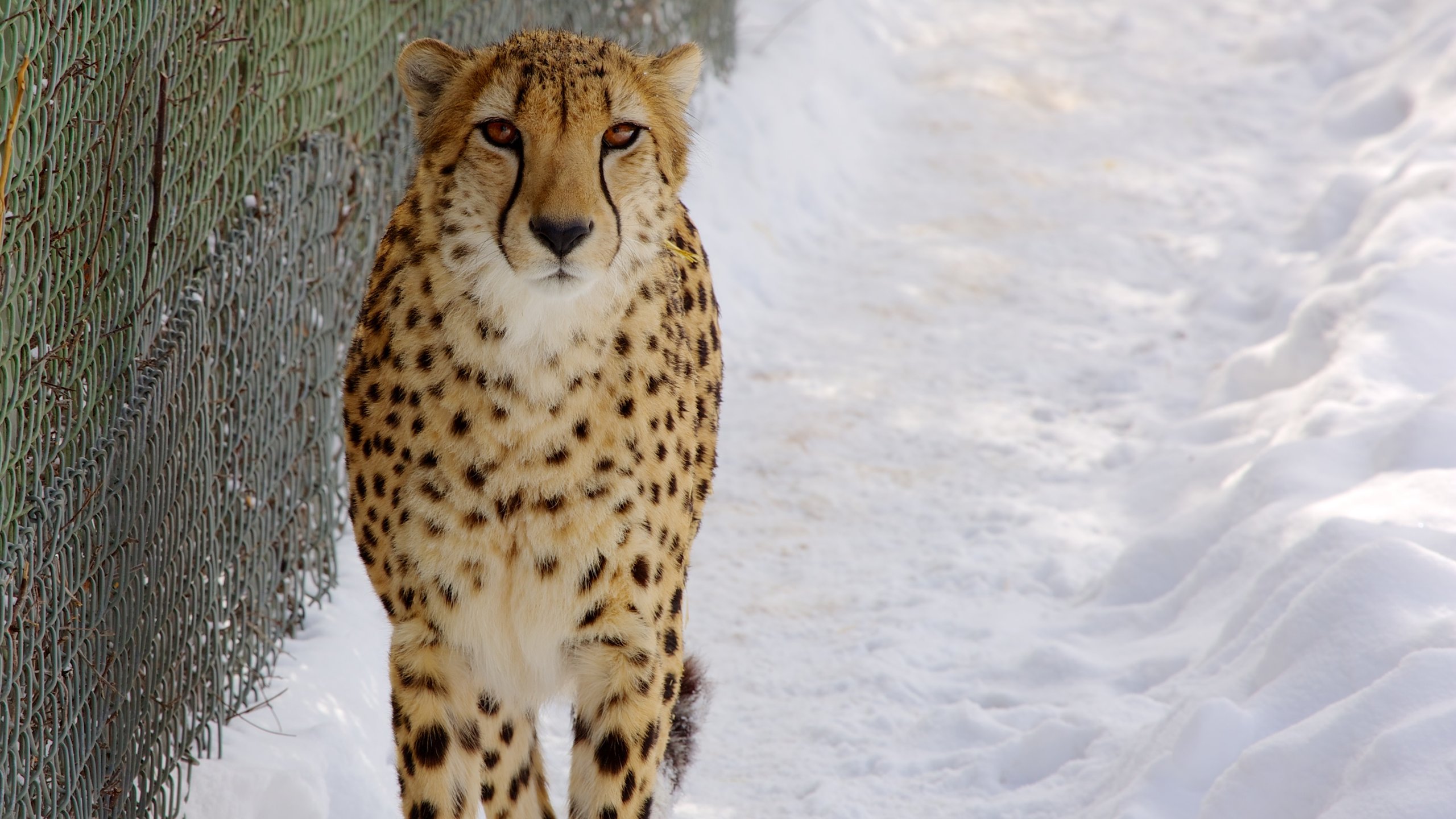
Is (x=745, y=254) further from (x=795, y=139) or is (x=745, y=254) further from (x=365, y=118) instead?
(x=365, y=118)

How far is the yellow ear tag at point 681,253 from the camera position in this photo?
110 inches

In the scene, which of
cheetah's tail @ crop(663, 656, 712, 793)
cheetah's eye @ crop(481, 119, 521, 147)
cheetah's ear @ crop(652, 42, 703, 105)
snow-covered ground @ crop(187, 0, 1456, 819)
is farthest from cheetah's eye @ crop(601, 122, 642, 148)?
snow-covered ground @ crop(187, 0, 1456, 819)

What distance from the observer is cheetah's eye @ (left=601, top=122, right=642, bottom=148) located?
257cm

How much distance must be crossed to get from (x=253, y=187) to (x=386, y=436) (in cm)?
115

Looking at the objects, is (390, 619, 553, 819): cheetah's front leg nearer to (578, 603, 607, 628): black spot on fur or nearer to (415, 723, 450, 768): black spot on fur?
(415, 723, 450, 768): black spot on fur

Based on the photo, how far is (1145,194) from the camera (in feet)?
25.7

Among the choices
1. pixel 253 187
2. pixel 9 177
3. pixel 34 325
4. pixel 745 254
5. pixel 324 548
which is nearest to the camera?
pixel 9 177

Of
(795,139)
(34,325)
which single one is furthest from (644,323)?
(795,139)

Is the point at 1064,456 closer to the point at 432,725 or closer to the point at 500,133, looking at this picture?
the point at 432,725

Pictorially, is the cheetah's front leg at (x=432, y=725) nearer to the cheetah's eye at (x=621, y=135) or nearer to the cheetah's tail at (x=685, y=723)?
the cheetah's tail at (x=685, y=723)

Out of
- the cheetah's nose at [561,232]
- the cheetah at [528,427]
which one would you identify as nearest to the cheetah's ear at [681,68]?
the cheetah at [528,427]

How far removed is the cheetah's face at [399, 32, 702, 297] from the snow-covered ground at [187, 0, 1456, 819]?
1415 mm

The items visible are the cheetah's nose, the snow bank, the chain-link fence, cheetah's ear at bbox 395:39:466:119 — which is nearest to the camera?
the cheetah's nose

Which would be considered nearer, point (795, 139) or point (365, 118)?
point (365, 118)
